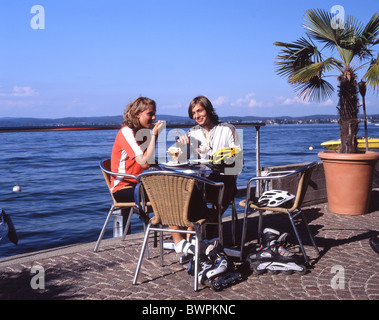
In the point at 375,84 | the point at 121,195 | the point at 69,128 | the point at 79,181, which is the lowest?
the point at 79,181

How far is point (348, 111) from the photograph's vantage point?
612 cm

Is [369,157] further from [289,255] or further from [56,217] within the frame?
[56,217]

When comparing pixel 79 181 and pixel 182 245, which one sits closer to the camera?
pixel 182 245

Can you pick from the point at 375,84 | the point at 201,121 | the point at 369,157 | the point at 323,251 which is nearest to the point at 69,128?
the point at 201,121

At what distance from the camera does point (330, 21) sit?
21.0 feet

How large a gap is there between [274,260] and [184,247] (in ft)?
2.73

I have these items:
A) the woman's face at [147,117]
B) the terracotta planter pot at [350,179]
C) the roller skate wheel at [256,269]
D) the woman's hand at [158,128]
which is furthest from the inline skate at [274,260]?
the terracotta planter pot at [350,179]

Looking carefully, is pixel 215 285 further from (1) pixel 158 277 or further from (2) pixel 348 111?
(2) pixel 348 111

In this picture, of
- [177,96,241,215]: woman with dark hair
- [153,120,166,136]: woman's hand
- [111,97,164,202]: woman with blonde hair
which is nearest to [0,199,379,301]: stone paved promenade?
[111,97,164,202]: woman with blonde hair

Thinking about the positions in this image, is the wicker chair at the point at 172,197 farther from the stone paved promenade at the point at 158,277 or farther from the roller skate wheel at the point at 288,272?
the roller skate wheel at the point at 288,272

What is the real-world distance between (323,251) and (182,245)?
1.42 m

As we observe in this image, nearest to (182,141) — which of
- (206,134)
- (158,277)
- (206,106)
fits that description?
(206,134)

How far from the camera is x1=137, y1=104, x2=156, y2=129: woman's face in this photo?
4188 mm

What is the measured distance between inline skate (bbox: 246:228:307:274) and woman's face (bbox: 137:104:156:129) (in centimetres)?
159
